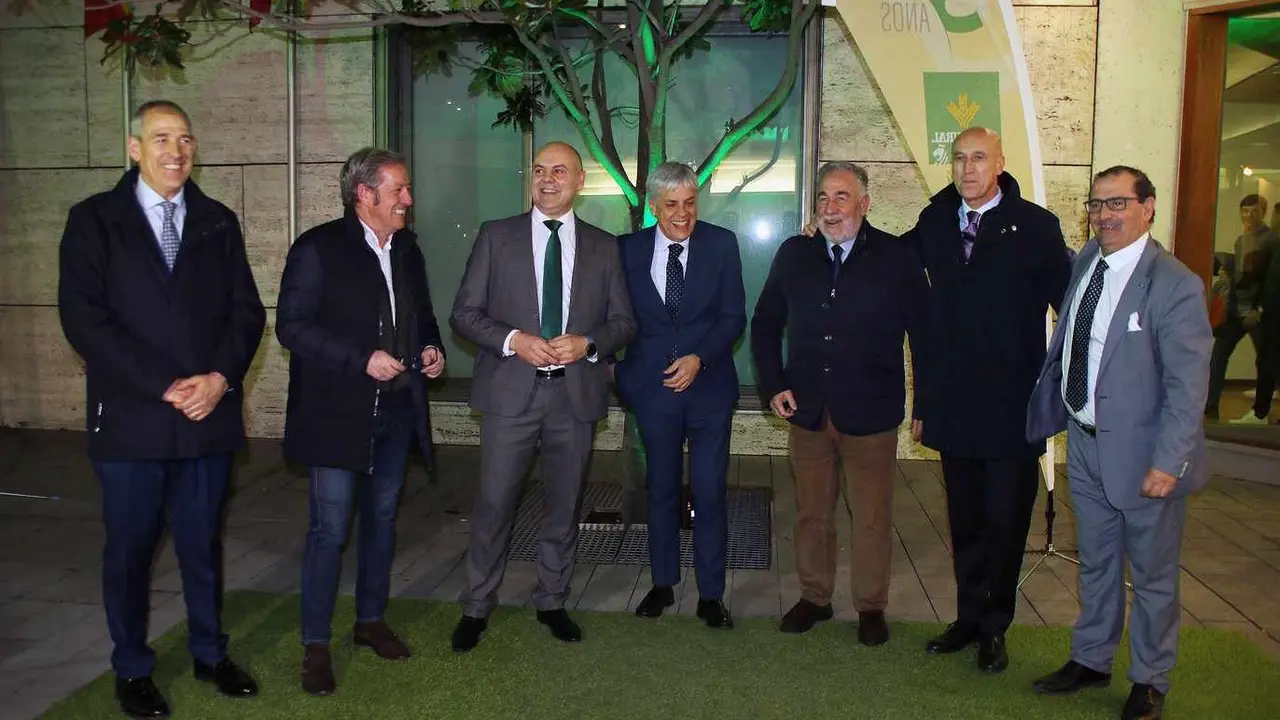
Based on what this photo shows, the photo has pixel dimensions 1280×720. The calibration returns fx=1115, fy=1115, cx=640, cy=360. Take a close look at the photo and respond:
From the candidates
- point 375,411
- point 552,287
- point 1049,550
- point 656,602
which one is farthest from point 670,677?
point 1049,550

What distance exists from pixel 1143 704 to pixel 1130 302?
139cm

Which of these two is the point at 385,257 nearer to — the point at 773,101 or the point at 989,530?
the point at 989,530

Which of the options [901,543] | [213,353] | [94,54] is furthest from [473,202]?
[213,353]

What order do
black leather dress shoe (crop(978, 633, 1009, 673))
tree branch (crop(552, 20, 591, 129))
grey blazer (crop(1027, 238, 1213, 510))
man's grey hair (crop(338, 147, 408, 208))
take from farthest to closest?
tree branch (crop(552, 20, 591, 129)) → black leather dress shoe (crop(978, 633, 1009, 673)) → man's grey hair (crop(338, 147, 408, 208)) → grey blazer (crop(1027, 238, 1213, 510))

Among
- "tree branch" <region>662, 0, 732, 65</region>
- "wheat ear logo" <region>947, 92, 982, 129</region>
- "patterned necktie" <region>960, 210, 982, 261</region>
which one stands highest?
"tree branch" <region>662, 0, 732, 65</region>

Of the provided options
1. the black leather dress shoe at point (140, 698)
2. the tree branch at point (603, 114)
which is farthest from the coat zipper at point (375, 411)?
the tree branch at point (603, 114)

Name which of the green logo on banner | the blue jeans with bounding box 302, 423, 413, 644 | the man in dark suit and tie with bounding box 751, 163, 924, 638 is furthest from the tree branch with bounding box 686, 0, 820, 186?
the blue jeans with bounding box 302, 423, 413, 644

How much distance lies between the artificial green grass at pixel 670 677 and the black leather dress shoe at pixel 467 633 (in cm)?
4

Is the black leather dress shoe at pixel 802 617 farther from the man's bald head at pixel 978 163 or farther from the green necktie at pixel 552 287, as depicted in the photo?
the man's bald head at pixel 978 163

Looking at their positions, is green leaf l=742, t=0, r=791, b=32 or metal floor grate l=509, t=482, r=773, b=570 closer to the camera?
metal floor grate l=509, t=482, r=773, b=570

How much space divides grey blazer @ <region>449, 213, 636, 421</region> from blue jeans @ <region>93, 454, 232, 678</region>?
106 centimetres

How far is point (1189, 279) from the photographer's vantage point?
12.3 feet

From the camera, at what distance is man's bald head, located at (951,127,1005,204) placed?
4258 mm

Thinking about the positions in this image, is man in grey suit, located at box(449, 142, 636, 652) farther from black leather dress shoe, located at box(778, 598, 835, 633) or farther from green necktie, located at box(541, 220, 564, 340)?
black leather dress shoe, located at box(778, 598, 835, 633)
